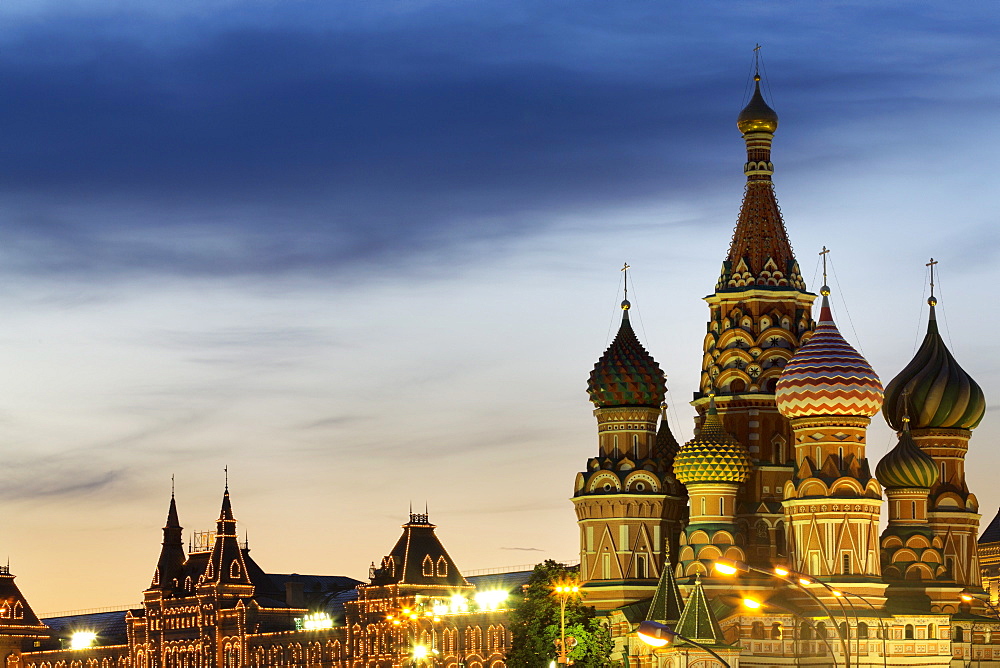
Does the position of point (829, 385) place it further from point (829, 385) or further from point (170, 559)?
point (170, 559)

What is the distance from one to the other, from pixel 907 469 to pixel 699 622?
14.2m

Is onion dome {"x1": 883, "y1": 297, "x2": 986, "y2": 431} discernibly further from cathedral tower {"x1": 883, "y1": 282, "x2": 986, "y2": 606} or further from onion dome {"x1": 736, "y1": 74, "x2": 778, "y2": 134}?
onion dome {"x1": 736, "y1": 74, "x2": 778, "y2": 134}

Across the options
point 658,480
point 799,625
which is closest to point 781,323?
point 658,480

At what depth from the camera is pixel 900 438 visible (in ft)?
309

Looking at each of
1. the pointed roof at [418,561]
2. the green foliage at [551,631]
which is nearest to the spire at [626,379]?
the green foliage at [551,631]

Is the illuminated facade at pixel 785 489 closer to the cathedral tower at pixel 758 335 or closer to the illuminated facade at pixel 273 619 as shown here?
the cathedral tower at pixel 758 335

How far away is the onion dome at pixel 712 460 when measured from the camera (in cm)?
9069

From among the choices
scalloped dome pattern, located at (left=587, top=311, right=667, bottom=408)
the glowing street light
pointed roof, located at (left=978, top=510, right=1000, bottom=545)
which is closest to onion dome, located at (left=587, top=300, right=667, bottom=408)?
scalloped dome pattern, located at (left=587, top=311, right=667, bottom=408)

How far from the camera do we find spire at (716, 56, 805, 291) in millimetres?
96562

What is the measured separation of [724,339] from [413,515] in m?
33.9

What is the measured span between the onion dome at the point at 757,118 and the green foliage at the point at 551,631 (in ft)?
77.4

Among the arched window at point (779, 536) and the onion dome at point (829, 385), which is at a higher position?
the onion dome at point (829, 385)

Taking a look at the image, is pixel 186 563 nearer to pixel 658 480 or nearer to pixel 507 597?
pixel 507 597

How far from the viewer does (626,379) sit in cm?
9669
